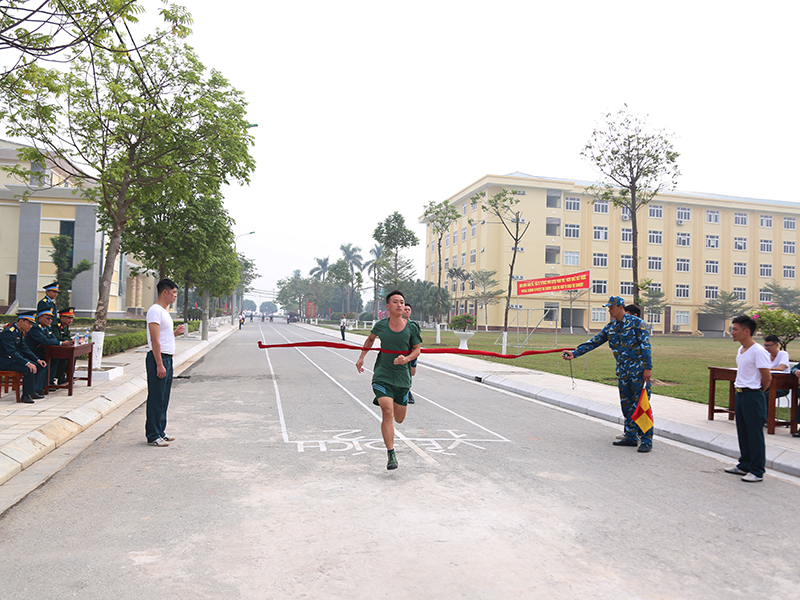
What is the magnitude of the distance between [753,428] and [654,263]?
2742 inches

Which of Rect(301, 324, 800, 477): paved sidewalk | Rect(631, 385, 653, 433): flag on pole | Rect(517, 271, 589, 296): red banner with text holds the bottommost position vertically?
Rect(301, 324, 800, 477): paved sidewalk

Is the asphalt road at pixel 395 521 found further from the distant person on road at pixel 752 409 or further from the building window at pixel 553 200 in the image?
the building window at pixel 553 200

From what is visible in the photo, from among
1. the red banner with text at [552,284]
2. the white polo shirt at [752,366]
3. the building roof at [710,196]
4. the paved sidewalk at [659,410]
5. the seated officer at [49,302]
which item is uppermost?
the building roof at [710,196]

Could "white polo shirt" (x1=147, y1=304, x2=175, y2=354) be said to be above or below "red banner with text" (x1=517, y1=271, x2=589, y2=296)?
below

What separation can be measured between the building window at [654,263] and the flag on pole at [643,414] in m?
67.6

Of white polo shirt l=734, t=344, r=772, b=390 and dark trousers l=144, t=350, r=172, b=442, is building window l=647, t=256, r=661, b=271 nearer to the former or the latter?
white polo shirt l=734, t=344, r=772, b=390

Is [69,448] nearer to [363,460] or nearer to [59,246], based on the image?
[363,460]

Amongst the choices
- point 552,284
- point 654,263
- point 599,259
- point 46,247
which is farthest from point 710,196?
point 46,247

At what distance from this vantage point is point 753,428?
6.37 metres

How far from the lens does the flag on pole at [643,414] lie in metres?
7.81

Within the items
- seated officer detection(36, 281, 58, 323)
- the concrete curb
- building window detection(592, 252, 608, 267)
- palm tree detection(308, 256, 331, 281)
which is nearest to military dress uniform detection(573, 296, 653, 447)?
the concrete curb

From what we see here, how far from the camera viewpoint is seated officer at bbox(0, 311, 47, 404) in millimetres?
9789

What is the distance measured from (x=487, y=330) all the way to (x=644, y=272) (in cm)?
2066

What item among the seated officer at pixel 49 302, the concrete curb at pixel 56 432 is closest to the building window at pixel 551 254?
the concrete curb at pixel 56 432
